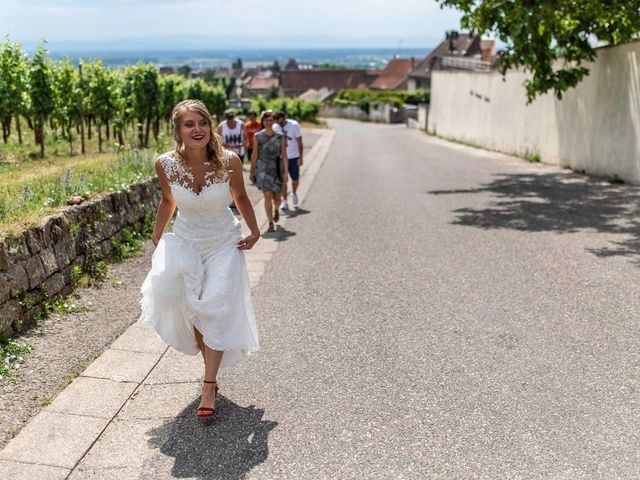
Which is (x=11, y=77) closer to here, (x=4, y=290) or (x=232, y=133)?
(x=232, y=133)

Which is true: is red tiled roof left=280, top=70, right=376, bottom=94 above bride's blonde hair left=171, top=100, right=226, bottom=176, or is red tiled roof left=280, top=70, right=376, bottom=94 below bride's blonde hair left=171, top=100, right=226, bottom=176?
below

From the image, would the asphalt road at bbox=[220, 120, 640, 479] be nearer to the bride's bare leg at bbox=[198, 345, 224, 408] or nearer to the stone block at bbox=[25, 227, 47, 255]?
the bride's bare leg at bbox=[198, 345, 224, 408]

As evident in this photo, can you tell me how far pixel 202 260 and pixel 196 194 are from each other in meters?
0.40

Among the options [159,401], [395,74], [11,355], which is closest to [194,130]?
[159,401]

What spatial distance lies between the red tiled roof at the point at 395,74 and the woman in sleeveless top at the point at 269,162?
103819 mm

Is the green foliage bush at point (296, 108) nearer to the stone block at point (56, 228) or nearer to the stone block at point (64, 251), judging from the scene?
the stone block at point (64, 251)

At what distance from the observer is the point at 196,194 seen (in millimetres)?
4582

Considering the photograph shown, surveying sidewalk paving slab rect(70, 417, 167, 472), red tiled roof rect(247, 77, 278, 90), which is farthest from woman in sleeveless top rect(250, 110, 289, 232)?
red tiled roof rect(247, 77, 278, 90)

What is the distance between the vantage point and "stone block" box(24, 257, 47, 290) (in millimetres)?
6184

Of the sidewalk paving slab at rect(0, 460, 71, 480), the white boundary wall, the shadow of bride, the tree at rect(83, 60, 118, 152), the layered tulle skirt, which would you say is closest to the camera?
the sidewalk paving slab at rect(0, 460, 71, 480)

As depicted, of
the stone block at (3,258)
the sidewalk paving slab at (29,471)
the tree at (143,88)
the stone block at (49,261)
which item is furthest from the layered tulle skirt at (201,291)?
Answer: the tree at (143,88)

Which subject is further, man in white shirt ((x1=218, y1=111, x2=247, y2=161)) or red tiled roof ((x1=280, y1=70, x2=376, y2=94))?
red tiled roof ((x1=280, y1=70, x2=376, y2=94))

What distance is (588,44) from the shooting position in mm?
16812

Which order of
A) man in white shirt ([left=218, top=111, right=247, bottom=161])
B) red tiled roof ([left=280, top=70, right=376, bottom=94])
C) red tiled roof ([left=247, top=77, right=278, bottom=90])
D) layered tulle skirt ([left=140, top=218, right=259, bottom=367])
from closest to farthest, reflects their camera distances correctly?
1. layered tulle skirt ([left=140, top=218, right=259, bottom=367])
2. man in white shirt ([left=218, top=111, right=247, bottom=161])
3. red tiled roof ([left=280, top=70, right=376, bottom=94])
4. red tiled roof ([left=247, top=77, right=278, bottom=90])
